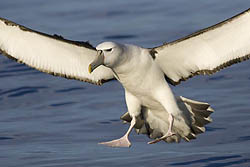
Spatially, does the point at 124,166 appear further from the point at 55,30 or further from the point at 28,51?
the point at 55,30

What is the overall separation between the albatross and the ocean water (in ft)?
3.12

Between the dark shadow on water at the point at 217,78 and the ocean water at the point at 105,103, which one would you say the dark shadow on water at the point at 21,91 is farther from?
the dark shadow on water at the point at 217,78

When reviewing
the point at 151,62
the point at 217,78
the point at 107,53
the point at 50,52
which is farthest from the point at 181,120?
the point at 217,78

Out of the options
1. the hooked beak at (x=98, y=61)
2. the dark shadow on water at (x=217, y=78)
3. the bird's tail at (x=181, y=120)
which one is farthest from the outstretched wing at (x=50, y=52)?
the dark shadow on water at (x=217, y=78)

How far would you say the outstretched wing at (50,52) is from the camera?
1675 centimetres

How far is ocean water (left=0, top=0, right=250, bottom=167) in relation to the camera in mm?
17859

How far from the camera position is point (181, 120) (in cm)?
1658

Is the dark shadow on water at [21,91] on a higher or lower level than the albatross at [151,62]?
higher

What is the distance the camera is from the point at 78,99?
2103cm

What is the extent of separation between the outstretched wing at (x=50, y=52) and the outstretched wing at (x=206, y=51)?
1.11 metres

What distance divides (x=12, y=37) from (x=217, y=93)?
17.0 feet

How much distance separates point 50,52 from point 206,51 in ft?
8.32

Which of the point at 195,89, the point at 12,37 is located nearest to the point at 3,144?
the point at 12,37

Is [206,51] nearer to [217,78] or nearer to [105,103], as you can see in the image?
[105,103]
